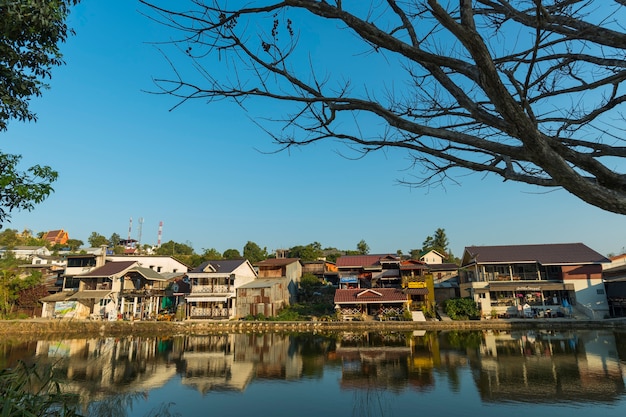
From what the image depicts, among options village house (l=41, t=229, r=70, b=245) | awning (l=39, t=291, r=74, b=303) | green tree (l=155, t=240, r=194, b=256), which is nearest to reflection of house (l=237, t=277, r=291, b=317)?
awning (l=39, t=291, r=74, b=303)

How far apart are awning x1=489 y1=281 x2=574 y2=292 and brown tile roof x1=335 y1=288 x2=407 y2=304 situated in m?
6.93

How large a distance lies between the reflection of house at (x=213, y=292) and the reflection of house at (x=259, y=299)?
0.74 meters

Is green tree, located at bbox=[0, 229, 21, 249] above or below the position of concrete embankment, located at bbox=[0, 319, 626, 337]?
above

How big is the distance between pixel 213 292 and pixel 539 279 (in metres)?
25.7

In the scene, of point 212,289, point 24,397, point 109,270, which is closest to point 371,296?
point 212,289

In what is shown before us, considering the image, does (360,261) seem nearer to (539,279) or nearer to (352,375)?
(539,279)

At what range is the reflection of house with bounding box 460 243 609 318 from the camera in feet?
81.3

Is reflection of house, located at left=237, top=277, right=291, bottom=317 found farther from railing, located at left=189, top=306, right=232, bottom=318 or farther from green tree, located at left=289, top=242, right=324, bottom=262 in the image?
green tree, located at left=289, top=242, right=324, bottom=262

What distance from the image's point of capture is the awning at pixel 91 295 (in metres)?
27.8

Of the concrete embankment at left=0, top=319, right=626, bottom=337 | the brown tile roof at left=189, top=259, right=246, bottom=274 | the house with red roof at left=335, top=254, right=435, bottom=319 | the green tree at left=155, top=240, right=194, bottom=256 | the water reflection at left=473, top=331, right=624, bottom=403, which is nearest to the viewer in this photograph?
the water reflection at left=473, top=331, right=624, bottom=403

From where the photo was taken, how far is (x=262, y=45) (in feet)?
9.11

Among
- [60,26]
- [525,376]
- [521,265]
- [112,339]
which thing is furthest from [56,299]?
[521,265]

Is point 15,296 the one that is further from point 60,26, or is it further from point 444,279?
point 444,279

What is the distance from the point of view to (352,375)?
12438 mm
